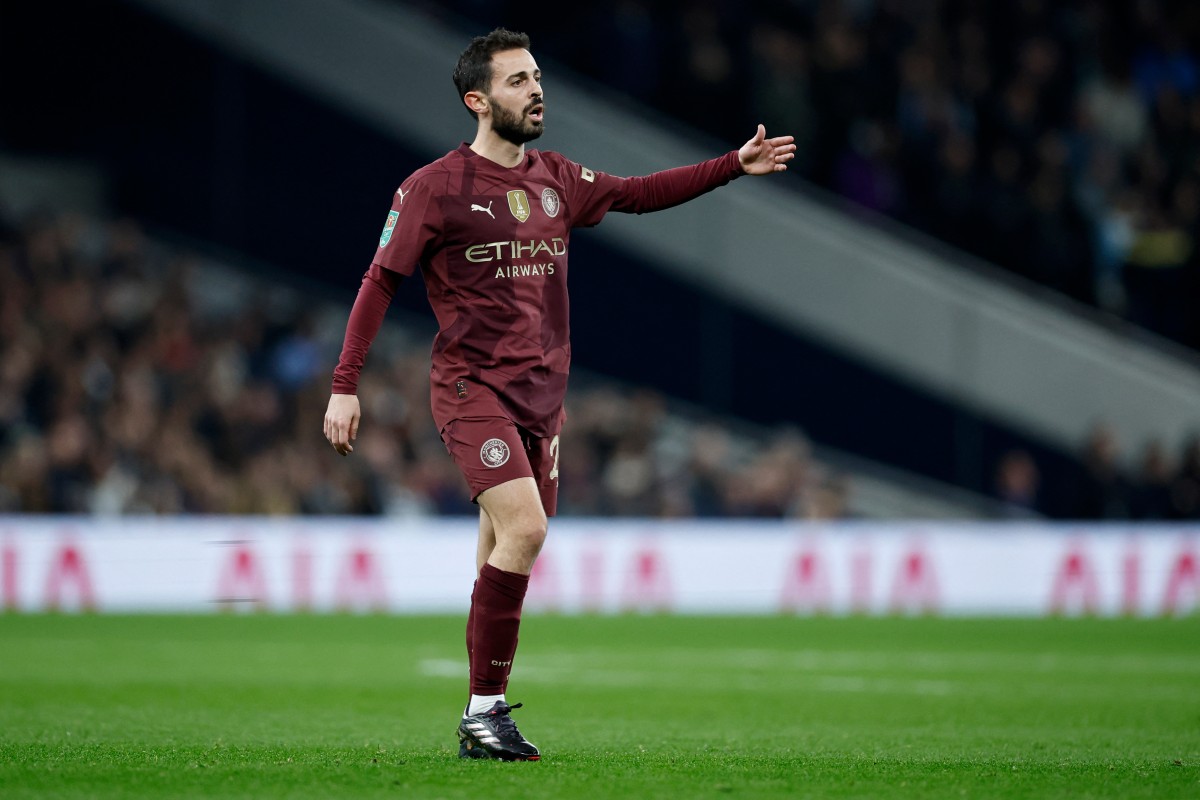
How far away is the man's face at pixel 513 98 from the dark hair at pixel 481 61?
3cm

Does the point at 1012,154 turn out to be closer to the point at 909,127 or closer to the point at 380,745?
the point at 909,127

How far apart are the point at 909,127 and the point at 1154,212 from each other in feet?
9.94

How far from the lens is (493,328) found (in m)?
6.36

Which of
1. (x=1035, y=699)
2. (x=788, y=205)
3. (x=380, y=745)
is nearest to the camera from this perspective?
(x=380, y=745)

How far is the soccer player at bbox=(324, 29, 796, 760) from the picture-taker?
622cm

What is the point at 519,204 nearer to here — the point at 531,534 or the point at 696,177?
the point at 696,177

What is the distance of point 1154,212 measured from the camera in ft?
69.3

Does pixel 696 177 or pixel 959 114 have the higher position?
pixel 959 114

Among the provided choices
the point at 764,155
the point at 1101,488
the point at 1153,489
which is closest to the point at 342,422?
the point at 764,155

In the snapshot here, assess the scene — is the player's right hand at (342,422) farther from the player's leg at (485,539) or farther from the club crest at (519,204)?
the club crest at (519,204)

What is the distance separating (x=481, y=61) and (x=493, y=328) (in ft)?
3.16

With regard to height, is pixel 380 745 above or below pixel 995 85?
below

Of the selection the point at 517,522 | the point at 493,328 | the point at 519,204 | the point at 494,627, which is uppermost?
the point at 519,204

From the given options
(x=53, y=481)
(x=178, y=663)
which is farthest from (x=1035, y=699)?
(x=53, y=481)
